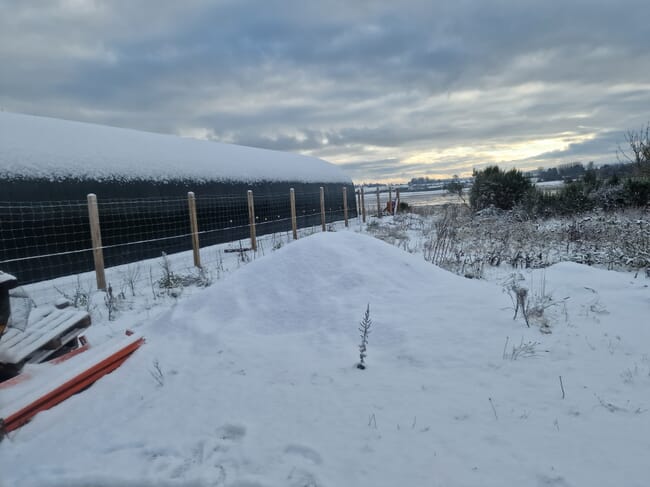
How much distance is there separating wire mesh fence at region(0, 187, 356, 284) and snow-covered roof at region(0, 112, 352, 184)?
643mm

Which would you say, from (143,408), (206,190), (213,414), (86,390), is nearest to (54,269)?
(206,190)

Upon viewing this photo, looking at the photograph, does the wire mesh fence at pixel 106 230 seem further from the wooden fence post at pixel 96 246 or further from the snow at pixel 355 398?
the snow at pixel 355 398

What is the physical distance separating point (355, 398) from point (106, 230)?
737cm

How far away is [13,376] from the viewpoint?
2984 mm

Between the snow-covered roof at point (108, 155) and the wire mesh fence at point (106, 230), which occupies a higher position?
the snow-covered roof at point (108, 155)

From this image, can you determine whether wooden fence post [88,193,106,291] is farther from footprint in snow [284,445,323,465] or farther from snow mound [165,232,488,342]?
footprint in snow [284,445,323,465]

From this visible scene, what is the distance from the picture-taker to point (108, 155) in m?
8.65

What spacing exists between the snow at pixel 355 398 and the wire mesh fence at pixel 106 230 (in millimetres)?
3576

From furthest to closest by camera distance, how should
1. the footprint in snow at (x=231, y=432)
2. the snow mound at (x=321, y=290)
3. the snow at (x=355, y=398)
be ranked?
1. the snow mound at (x=321, y=290)
2. the footprint in snow at (x=231, y=432)
3. the snow at (x=355, y=398)

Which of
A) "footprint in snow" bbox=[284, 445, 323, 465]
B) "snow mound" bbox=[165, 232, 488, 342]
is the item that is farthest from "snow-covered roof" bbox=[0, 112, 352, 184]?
"footprint in snow" bbox=[284, 445, 323, 465]

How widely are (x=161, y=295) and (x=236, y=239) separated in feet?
19.4

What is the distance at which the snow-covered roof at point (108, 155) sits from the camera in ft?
23.7

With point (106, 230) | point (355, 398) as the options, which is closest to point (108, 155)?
point (106, 230)

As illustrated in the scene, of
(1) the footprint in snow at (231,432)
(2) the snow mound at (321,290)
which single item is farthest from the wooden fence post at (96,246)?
(1) the footprint in snow at (231,432)
